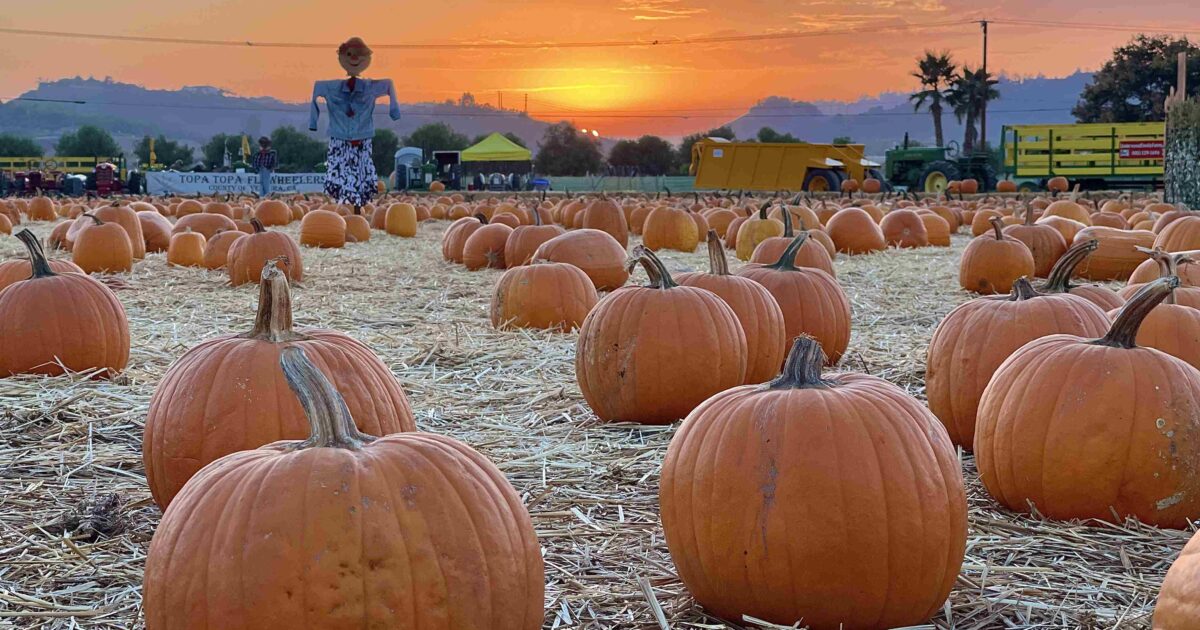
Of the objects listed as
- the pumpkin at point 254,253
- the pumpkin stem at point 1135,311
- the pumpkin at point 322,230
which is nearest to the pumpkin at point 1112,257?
the pumpkin stem at point 1135,311

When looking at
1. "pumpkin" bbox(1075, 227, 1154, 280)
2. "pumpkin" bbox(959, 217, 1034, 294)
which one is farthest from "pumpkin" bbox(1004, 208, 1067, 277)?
"pumpkin" bbox(959, 217, 1034, 294)

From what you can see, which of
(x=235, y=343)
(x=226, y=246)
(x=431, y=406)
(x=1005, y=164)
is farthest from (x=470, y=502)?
(x=1005, y=164)

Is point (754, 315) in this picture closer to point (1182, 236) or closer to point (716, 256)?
point (716, 256)

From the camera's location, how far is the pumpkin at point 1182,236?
867 centimetres

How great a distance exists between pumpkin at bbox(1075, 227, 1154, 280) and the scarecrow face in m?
9.54

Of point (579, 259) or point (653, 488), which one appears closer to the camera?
point (653, 488)

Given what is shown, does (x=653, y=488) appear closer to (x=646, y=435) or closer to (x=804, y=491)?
(x=646, y=435)

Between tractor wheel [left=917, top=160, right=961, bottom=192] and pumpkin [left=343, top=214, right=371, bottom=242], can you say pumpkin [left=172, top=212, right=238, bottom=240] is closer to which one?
pumpkin [left=343, top=214, right=371, bottom=242]

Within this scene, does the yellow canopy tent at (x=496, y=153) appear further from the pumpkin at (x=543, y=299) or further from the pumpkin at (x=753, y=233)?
the pumpkin at (x=543, y=299)

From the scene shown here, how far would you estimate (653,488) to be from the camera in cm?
360

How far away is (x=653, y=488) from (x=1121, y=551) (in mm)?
1348

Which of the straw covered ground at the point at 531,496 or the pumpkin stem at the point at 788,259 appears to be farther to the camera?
the pumpkin stem at the point at 788,259

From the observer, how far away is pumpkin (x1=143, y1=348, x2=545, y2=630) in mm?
1928

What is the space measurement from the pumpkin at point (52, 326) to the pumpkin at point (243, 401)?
232 centimetres
